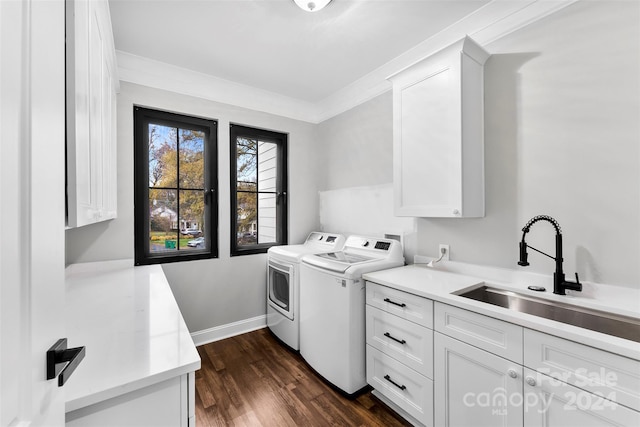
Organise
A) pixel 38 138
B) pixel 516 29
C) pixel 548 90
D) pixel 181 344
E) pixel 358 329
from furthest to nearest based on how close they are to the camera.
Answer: pixel 358 329, pixel 516 29, pixel 548 90, pixel 181 344, pixel 38 138

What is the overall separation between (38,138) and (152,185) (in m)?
2.12

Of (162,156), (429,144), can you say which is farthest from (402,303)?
(162,156)

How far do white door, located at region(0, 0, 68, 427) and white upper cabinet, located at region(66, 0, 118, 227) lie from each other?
26cm

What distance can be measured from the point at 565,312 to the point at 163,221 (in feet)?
9.48

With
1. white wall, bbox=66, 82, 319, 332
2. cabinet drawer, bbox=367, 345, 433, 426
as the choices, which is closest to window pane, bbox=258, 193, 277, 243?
white wall, bbox=66, 82, 319, 332

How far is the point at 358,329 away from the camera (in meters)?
1.86

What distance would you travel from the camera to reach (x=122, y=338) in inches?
39.6

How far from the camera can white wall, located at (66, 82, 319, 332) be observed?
219cm

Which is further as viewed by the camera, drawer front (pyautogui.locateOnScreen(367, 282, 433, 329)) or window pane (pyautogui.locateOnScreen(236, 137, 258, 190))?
window pane (pyautogui.locateOnScreen(236, 137, 258, 190))

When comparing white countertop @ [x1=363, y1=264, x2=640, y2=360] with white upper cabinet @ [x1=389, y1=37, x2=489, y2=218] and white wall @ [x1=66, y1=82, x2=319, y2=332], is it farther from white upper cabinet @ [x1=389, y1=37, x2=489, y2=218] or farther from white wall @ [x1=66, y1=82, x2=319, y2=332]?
white wall @ [x1=66, y1=82, x2=319, y2=332]

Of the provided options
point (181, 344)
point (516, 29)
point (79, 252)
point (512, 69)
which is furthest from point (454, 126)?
point (79, 252)

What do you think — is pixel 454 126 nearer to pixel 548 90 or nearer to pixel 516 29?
pixel 548 90

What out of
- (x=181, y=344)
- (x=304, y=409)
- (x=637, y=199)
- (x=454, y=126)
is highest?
(x=454, y=126)

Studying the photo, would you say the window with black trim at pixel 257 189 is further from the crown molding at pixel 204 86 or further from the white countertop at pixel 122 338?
the white countertop at pixel 122 338
